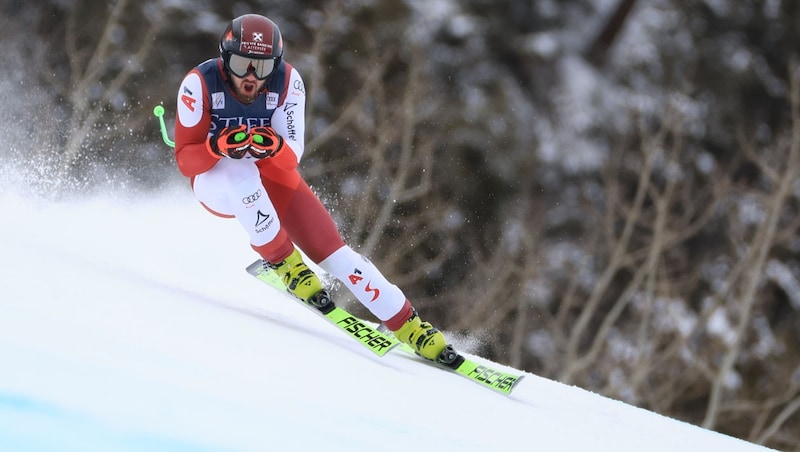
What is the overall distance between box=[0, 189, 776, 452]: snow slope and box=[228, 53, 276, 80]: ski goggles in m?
1.24

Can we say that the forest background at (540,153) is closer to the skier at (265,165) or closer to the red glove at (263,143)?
the skier at (265,165)

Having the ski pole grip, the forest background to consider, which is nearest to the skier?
the ski pole grip

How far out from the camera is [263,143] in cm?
539

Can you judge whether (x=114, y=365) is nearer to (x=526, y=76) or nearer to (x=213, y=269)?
(x=213, y=269)

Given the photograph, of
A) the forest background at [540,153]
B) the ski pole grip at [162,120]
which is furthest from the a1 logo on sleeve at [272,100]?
the forest background at [540,153]

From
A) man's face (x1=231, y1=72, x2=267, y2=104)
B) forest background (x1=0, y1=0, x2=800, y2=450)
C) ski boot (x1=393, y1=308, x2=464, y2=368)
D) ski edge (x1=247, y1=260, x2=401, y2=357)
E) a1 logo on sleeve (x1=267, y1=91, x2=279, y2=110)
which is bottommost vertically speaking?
forest background (x1=0, y1=0, x2=800, y2=450)

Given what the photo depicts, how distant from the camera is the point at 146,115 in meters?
15.5

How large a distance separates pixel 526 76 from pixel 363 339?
18.7 meters

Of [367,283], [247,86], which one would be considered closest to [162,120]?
[247,86]

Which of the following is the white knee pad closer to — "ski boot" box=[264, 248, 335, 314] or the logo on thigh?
"ski boot" box=[264, 248, 335, 314]

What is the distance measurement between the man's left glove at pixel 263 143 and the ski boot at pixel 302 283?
0.68 metres

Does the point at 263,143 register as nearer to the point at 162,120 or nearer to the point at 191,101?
the point at 191,101

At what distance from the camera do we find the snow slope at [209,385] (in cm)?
310

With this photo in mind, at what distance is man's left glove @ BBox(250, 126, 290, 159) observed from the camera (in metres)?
5.38
